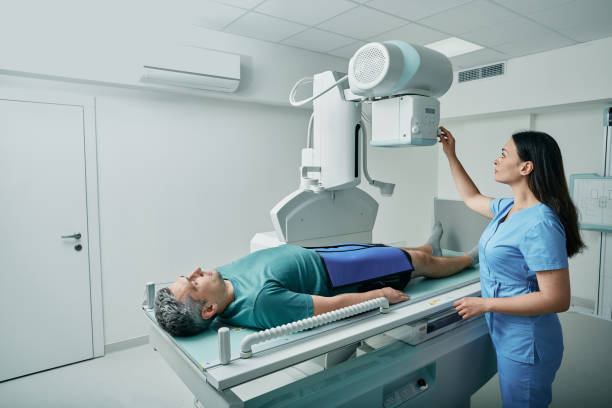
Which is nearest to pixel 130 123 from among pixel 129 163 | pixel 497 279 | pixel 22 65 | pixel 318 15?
pixel 129 163

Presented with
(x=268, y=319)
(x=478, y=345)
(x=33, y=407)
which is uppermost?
(x=268, y=319)

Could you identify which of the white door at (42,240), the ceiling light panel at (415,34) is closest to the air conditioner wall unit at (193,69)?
the white door at (42,240)

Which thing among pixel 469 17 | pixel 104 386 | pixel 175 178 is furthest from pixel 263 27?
pixel 104 386

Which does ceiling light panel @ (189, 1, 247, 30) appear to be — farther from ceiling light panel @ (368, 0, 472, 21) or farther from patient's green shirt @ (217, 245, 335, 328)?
patient's green shirt @ (217, 245, 335, 328)

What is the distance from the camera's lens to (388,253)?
70.6 inches

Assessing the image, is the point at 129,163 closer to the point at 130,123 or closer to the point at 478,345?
the point at 130,123

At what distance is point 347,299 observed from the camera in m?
1.45

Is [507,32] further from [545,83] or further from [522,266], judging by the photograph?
[522,266]

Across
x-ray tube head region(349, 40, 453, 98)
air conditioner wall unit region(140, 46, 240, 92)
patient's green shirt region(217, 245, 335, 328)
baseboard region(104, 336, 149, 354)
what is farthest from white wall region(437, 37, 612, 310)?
baseboard region(104, 336, 149, 354)

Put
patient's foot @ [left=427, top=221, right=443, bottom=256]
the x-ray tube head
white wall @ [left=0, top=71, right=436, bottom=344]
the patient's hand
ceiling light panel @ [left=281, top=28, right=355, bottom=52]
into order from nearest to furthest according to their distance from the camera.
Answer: the x-ray tube head → the patient's hand → patient's foot @ [left=427, top=221, right=443, bottom=256] → white wall @ [left=0, top=71, right=436, bottom=344] → ceiling light panel @ [left=281, top=28, right=355, bottom=52]

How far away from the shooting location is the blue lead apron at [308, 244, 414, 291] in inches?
64.2

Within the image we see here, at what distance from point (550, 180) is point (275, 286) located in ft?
3.33

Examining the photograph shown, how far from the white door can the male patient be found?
1.65m

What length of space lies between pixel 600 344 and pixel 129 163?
12.3 ft
